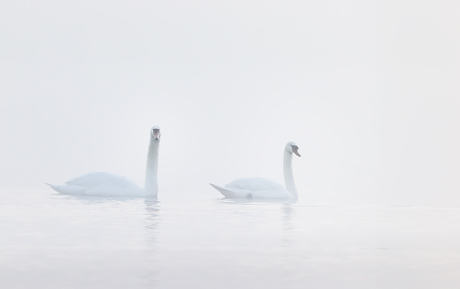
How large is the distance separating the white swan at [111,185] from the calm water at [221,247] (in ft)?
8.04

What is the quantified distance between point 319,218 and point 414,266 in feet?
23.0

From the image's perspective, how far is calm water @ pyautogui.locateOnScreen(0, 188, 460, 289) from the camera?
935cm

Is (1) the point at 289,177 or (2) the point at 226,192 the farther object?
(1) the point at 289,177

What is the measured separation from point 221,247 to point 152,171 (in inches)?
439

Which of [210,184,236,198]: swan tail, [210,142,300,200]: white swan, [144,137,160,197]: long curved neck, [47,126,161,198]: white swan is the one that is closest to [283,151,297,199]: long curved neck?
[210,142,300,200]: white swan

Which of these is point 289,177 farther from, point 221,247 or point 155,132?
point 221,247

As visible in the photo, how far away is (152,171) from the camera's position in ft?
75.7

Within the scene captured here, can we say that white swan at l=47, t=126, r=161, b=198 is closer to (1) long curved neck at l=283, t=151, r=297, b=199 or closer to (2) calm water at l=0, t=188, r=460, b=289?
(2) calm water at l=0, t=188, r=460, b=289

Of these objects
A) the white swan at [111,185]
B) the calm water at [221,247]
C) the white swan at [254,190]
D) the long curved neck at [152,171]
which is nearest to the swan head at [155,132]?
the white swan at [111,185]

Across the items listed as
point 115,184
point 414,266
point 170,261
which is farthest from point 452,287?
point 115,184

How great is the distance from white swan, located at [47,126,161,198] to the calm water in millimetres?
2450

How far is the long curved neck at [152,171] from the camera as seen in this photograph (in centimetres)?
2270

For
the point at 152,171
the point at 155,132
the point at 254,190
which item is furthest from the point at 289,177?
the point at 155,132

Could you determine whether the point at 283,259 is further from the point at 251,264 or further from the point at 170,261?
the point at 170,261
